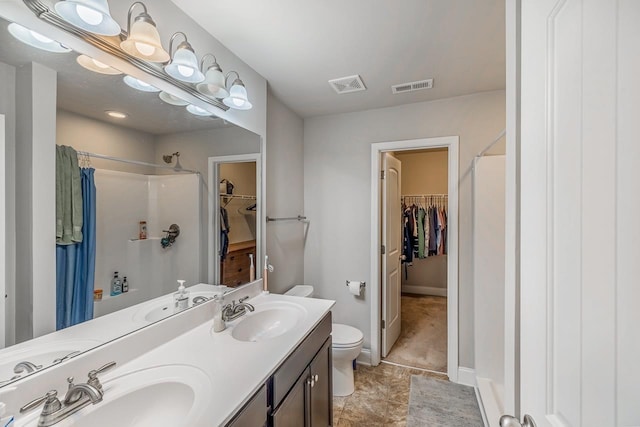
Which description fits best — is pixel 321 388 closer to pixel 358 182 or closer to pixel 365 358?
pixel 365 358

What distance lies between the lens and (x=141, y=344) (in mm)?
1140

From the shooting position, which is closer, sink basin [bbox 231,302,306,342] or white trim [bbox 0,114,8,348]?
white trim [bbox 0,114,8,348]

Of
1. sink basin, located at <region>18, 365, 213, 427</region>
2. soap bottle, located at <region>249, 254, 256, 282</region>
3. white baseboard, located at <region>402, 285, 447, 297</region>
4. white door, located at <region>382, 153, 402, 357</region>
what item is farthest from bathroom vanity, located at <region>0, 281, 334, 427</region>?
white baseboard, located at <region>402, 285, 447, 297</region>

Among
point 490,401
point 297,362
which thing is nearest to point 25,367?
point 297,362

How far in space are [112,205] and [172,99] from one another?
23.7 inches

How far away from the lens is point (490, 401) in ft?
6.40

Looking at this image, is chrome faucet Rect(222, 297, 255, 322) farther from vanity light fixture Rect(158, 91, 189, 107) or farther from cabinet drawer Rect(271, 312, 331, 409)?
vanity light fixture Rect(158, 91, 189, 107)

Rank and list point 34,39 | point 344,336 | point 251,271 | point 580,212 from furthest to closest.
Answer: point 344,336
point 251,271
point 34,39
point 580,212

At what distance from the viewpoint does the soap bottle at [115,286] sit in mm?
1129

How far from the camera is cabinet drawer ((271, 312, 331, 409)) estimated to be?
1.12 metres

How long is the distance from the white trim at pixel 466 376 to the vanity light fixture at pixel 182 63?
2.88 metres

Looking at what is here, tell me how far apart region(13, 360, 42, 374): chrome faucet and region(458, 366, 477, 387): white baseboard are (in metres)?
2.69

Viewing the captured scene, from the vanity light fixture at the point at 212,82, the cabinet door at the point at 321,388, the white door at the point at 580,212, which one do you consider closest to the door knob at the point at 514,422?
the white door at the point at 580,212

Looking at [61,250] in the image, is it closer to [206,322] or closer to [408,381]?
[206,322]
